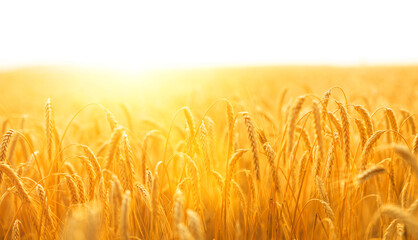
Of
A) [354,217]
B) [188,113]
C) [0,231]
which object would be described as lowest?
[0,231]

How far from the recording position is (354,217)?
1676 mm

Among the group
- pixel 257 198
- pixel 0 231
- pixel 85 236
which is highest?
pixel 85 236

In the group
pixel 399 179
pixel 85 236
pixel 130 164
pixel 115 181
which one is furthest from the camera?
pixel 399 179

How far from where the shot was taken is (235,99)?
388 centimetres

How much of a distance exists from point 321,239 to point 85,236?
4.73ft

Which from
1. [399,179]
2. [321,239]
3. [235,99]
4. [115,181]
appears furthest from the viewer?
[235,99]

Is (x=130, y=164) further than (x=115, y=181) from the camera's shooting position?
Yes

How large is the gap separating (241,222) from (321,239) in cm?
60

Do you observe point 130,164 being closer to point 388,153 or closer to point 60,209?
point 60,209

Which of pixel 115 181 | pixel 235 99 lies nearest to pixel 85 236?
pixel 115 181

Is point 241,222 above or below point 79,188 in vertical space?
below

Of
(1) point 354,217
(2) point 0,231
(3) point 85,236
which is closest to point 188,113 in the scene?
(3) point 85,236

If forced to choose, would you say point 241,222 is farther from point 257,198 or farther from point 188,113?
point 188,113

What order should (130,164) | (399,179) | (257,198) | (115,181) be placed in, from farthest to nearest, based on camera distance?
(399,179), (257,198), (130,164), (115,181)
